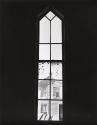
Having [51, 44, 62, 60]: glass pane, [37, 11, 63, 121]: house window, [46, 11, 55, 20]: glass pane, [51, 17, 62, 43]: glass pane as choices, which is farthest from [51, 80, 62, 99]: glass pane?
[46, 11, 55, 20]: glass pane

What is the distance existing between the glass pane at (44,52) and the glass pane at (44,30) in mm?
41

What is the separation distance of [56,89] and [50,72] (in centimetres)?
14

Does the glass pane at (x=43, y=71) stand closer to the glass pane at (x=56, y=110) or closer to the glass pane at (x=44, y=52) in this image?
the glass pane at (x=44, y=52)

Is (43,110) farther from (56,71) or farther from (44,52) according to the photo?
(44,52)

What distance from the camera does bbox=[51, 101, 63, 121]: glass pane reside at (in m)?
1.79

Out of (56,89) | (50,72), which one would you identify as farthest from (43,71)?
(56,89)

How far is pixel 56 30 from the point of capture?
1.86 metres

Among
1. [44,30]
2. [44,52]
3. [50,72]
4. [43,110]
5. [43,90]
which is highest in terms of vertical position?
[44,30]

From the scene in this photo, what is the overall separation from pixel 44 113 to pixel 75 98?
11.3 inches

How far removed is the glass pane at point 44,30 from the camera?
1851mm

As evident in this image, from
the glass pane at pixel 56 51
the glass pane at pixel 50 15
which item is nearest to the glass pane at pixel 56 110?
the glass pane at pixel 56 51

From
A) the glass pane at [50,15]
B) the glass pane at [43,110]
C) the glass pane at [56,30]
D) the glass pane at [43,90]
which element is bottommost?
the glass pane at [43,110]
